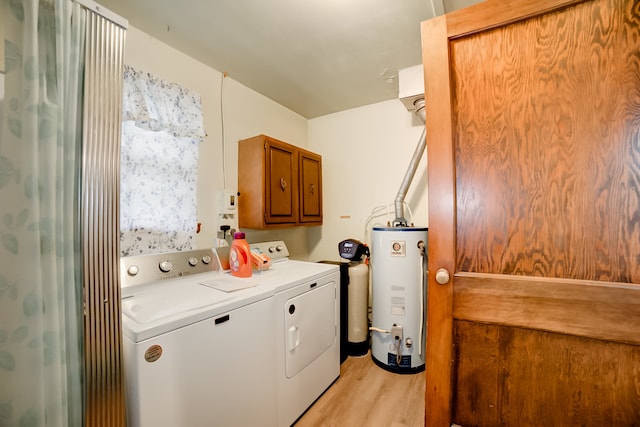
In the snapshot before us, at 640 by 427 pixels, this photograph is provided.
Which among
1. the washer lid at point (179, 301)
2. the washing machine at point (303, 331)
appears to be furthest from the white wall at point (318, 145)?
the washing machine at point (303, 331)

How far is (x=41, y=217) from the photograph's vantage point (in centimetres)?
73

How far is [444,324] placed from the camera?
1.06 metres

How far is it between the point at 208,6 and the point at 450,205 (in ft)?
5.64

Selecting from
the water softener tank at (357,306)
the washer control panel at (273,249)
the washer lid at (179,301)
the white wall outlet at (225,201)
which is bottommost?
the water softener tank at (357,306)

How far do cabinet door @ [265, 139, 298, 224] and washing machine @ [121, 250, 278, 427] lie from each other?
0.79m

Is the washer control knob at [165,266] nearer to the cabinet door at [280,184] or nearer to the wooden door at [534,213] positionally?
the cabinet door at [280,184]

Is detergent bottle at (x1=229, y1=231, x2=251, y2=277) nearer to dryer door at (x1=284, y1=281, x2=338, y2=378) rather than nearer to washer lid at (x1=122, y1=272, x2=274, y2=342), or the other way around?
washer lid at (x1=122, y1=272, x2=274, y2=342)

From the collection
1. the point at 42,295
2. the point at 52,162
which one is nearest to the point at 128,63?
the point at 52,162

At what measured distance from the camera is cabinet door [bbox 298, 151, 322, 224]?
2.59 m

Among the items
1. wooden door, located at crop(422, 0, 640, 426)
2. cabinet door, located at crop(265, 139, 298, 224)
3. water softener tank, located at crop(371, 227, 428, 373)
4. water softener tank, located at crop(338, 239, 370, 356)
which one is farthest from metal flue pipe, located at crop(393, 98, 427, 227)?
wooden door, located at crop(422, 0, 640, 426)

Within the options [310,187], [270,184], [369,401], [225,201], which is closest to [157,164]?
[225,201]

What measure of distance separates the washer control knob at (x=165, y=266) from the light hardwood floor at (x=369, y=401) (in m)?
1.24

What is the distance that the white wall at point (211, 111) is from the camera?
5.59ft

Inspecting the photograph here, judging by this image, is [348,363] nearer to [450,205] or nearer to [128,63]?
[450,205]
